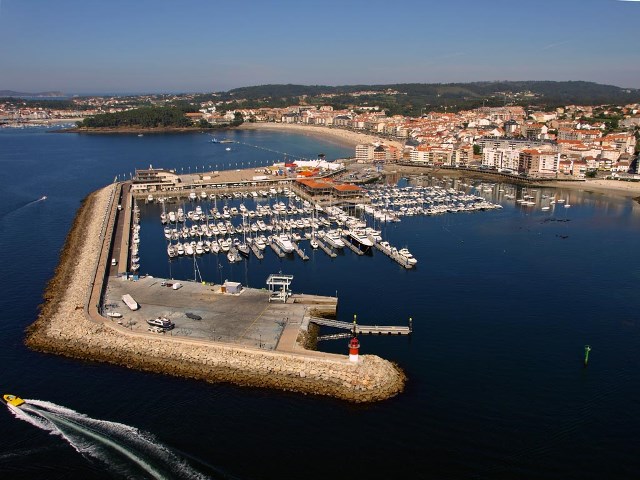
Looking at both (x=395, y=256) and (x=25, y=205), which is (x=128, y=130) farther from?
(x=395, y=256)

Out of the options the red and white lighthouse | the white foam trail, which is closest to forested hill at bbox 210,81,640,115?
the white foam trail

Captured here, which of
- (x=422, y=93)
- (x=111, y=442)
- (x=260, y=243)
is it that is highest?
(x=422, y=93)

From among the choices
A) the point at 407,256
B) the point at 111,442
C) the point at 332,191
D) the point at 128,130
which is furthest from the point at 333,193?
the point at 128,130

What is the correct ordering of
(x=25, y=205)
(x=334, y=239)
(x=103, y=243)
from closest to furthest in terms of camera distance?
(x=103, y=243)
(x=334, y=239)
(x=25, y=205)

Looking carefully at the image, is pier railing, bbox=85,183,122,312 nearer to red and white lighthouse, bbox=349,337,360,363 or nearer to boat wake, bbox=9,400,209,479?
boat wake, bbox=9,400,209,479

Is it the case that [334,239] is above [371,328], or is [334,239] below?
above

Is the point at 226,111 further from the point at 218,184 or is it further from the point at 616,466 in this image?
the point at 616,466

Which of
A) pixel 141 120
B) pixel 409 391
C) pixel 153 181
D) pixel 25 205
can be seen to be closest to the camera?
pixel 409 391
